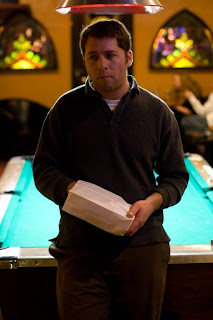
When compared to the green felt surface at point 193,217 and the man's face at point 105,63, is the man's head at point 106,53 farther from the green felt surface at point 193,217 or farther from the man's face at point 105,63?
the green felt surface at point 193,217

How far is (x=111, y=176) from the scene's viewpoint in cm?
191

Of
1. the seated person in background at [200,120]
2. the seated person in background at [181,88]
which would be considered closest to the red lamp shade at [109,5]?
the seated person in background at [200,120]

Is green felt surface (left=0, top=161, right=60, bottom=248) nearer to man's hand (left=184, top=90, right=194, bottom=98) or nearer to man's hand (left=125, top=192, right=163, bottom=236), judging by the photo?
man's hand (left=125, top=192, right=163, bottom=236)

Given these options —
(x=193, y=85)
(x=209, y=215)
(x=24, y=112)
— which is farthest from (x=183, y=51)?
(x=209, y=215)

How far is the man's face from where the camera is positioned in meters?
1.91

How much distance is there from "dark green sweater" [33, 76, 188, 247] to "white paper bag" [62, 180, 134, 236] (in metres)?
0.05

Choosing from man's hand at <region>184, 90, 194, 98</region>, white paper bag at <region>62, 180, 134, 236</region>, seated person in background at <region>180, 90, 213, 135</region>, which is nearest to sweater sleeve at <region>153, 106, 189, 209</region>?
white paper bag at <region>62, 180, 134, 236</region>

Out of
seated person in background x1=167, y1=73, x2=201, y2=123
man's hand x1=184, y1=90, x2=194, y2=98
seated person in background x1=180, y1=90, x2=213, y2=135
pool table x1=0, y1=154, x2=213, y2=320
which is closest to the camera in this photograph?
pool table x1=0, y1=154, x2=213, y2=320

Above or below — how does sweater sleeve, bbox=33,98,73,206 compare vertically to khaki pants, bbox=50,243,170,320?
above

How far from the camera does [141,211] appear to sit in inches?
73.3

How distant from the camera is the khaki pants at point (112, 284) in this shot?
189cm

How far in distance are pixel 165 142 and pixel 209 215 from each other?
3.63 feet

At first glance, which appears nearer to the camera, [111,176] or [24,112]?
[111,176]

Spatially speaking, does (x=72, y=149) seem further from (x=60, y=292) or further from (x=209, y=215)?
(x=209, y=215)
